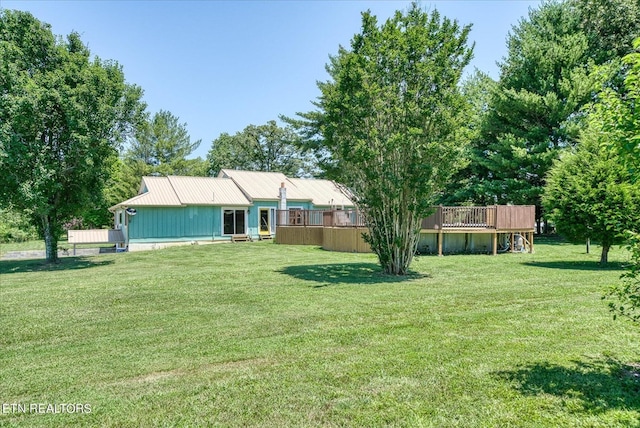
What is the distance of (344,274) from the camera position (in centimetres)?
1006

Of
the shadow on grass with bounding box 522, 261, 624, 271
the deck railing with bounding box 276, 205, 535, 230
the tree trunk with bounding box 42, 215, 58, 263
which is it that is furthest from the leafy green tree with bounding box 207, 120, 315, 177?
the shadow on grass with bounding box 522, 261, 624, 271

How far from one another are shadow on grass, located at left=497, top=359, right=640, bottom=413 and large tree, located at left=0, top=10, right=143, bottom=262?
529 inches

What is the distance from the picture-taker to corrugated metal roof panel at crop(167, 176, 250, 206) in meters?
22.7

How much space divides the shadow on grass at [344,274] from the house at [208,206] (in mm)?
10079

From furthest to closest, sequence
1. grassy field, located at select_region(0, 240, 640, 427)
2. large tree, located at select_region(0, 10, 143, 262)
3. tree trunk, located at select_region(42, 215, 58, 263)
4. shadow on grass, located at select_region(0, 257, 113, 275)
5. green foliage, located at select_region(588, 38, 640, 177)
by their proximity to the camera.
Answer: tree trunk, located at select_region(42, 215, 58, 263) < shadow on grass, located at select_region(0, 257, 113, 275) < large tree, located at select_region(0, 10, 143, 262) < grassy field, located at select_region(0, 240, 640, 427) < green foliage, located at select_region(588, 38, 640, 177)

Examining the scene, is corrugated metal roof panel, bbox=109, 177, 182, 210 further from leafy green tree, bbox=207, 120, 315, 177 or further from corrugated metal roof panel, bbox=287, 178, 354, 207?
leafy green tree, bbox=207, 120, 315, 177

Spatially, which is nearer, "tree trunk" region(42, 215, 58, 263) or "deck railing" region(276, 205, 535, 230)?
"tree trunk" region(42, 215, 58, 263)

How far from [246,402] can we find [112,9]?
13.6 metres

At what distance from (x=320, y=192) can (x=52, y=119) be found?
1739 cm

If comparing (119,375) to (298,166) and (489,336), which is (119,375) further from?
(298,166)

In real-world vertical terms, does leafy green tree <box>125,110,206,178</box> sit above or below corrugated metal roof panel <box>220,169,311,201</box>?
above

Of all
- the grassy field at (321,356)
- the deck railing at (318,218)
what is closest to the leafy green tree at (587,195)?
the grassy field at (321,356)

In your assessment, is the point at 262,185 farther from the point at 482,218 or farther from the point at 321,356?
the point at 321,356

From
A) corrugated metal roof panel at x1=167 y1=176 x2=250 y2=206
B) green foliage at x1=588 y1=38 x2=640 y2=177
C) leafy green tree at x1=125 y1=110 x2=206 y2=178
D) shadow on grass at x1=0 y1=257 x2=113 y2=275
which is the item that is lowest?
shadow on grass at x1=0 y1=257 x2=113 y2=275
